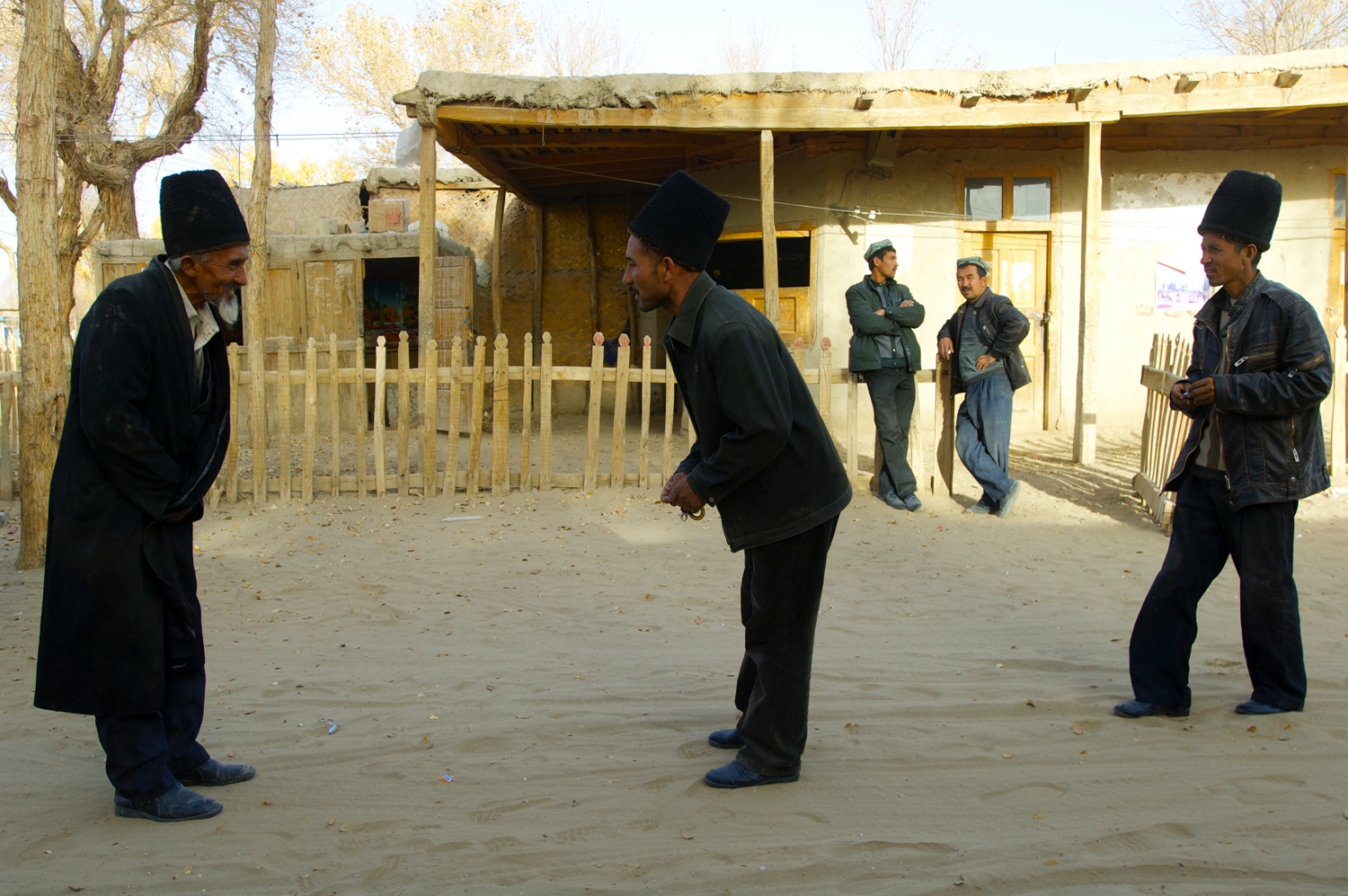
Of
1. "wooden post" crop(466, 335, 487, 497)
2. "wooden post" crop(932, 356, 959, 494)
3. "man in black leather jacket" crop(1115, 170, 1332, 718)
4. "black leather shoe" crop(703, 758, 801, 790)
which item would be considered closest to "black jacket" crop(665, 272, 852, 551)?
"black leather shoe" crop(703, 758, 801, 790)

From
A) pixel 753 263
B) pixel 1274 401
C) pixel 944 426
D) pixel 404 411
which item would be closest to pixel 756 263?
pixel 753 263

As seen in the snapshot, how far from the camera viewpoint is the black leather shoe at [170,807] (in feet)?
9.89

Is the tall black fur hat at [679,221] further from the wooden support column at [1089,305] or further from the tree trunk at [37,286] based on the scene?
the wooden support column at [1089,305]

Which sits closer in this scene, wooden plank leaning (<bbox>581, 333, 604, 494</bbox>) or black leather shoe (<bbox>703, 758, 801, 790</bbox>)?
black leather shoe (<bbox>703, 758, 801, 790</bbox>)

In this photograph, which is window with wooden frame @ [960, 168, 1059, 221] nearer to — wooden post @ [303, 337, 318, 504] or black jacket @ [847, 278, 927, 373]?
black jacket @ [847, 278, 927, 373]

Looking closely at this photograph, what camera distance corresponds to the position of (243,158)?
37.2m

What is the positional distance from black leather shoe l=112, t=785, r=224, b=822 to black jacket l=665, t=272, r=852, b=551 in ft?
5.95

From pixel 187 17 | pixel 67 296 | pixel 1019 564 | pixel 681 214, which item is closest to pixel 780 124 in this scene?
pixel 1019 564

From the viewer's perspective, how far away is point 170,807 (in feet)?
9.89

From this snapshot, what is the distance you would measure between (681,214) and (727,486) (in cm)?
88

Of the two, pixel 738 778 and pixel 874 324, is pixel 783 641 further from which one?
pixel 874 324

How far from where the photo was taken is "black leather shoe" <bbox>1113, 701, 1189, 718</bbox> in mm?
3809

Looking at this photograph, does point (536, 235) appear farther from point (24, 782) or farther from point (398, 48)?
point (398, 48)

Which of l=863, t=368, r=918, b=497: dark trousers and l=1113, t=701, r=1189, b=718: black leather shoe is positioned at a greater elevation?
l=863, t=368, r=918, b=497: dark trousers
